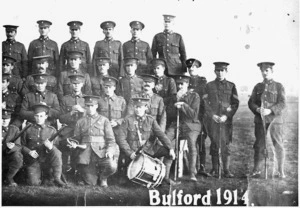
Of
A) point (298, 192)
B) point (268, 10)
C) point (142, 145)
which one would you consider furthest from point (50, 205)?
point (268, 10)

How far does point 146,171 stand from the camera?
15.2 ft

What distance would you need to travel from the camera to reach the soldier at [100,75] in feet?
15.9

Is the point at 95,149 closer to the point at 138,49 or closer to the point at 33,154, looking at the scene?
the point at 33,154

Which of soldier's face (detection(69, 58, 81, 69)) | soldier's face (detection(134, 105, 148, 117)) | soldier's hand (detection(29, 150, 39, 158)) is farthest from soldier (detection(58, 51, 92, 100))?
soldier's hand (detection(29, 150, 39, 158))

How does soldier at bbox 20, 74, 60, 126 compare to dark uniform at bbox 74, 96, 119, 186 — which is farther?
soldier at bbox 20, 74, 60, 126

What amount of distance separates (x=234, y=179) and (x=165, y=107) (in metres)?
1.10

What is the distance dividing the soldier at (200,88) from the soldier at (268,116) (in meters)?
0.54

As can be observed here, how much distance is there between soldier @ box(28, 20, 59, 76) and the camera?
495 centimetres

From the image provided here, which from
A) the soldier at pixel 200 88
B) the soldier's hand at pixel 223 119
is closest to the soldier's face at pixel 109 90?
the soldier at pixel 200 88

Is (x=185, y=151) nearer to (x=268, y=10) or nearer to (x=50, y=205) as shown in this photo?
(x=50, y=205)

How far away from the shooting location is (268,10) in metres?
5.11

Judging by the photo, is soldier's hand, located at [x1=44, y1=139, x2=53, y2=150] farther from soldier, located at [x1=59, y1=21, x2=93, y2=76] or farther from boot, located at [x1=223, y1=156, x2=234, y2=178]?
boot, located at [x1=223, y1=156, x2=234, y2=178]

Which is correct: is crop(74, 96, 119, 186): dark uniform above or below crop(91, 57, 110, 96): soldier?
below

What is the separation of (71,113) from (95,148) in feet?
1.52
